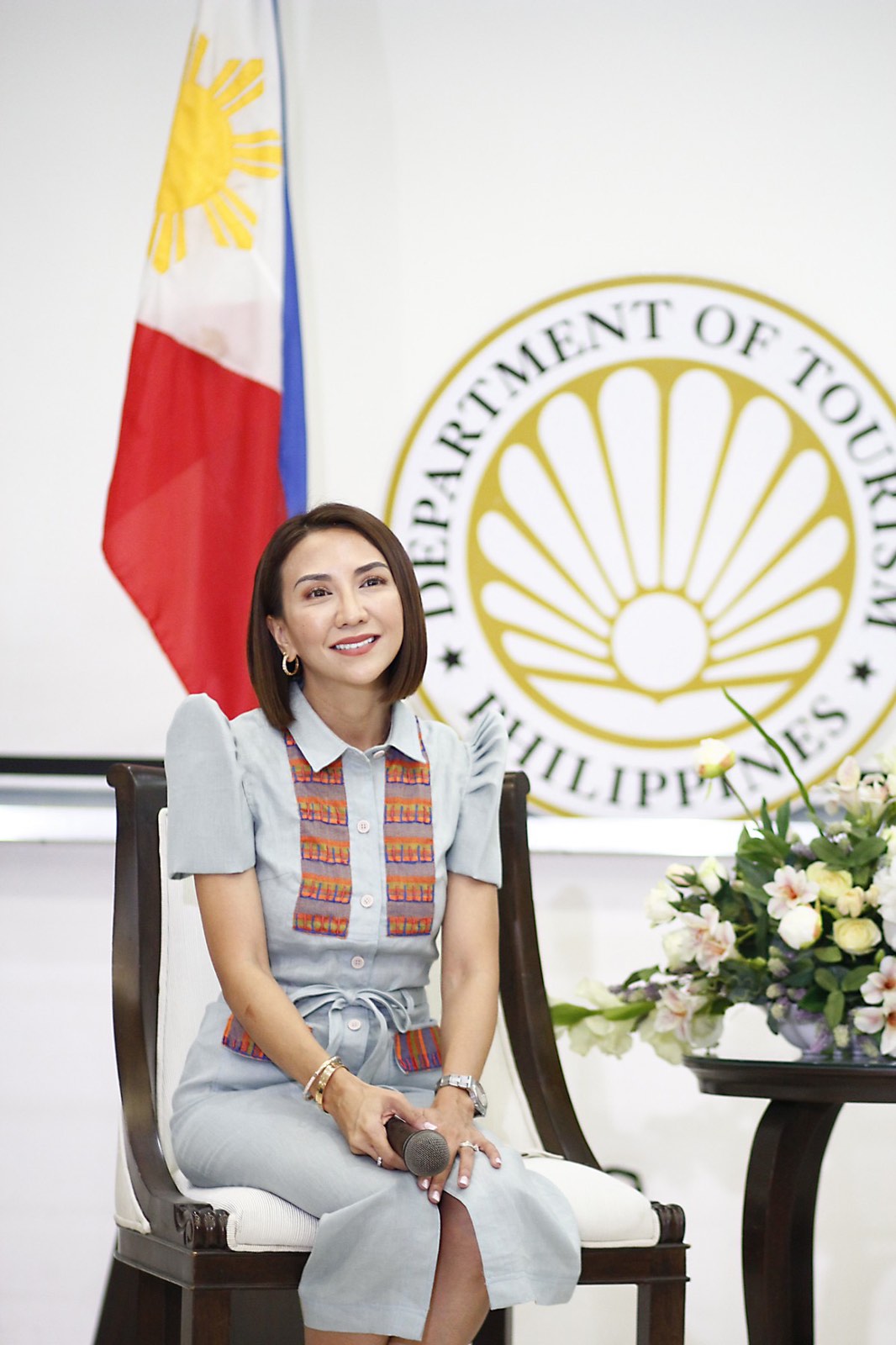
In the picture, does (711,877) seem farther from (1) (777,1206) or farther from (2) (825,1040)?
(1) (777,1206)

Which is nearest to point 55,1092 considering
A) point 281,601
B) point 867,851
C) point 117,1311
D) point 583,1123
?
point 117,1311

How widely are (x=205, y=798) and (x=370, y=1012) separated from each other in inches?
13.1

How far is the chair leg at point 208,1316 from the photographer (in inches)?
63.0

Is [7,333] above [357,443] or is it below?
above

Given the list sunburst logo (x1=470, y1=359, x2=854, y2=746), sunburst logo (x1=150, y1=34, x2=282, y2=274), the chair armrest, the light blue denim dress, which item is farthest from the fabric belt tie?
sunburst logo (x1=150, y1=34, x2=282, y2=274)

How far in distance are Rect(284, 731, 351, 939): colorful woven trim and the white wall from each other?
0.85 metres

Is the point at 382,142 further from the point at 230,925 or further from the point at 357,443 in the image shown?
the point at 230,925

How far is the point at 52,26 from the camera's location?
2.91 meters

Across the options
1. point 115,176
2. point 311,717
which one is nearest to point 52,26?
point 115,176

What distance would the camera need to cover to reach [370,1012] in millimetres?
1886

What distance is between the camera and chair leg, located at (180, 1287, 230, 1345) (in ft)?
5.25

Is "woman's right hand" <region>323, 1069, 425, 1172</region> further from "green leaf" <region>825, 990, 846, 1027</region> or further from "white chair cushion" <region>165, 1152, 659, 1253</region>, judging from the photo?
"green leaf" <region>825, 990, 846, 1027</region>

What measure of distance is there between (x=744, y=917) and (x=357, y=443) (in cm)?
123

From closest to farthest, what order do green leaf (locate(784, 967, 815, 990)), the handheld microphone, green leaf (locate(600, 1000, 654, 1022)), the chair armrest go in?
1. the handheld microphone
2. the chair armrest
3. green leaf (locate(784, 967, 815, 990))
4. green leaf (locate(600, 1000, 654, 1022))
